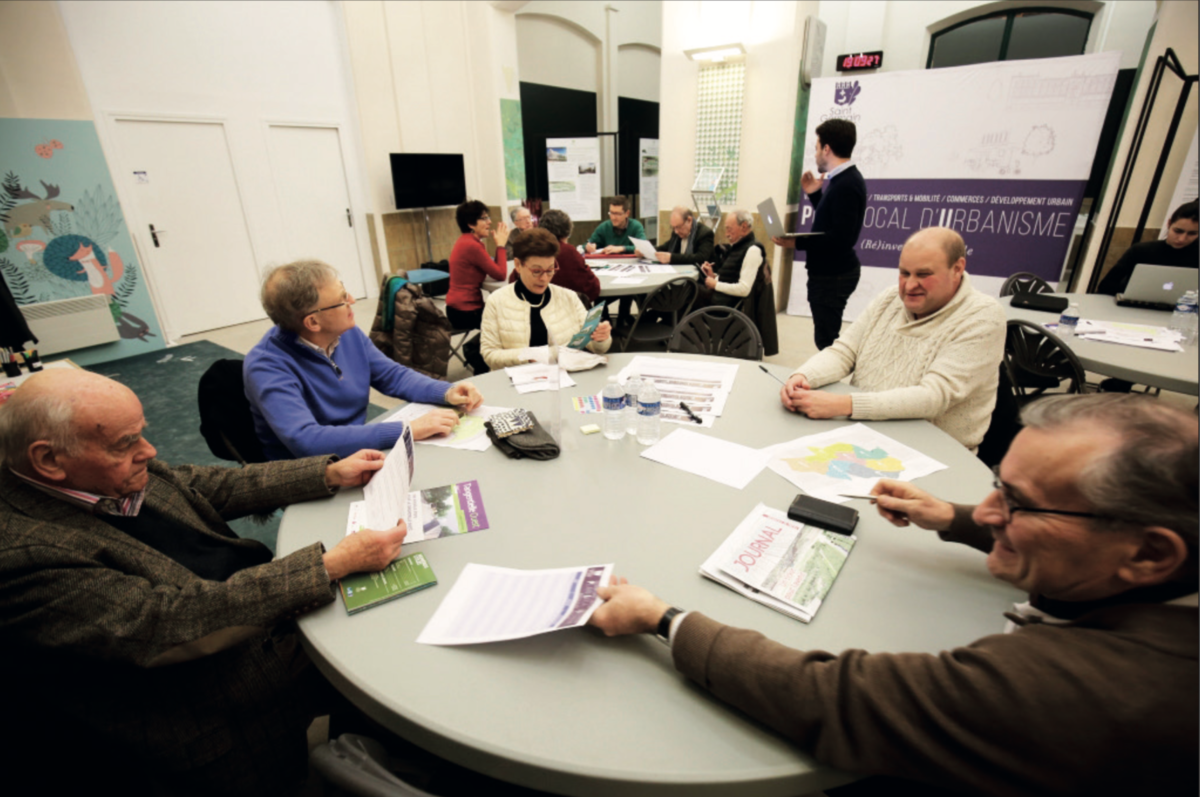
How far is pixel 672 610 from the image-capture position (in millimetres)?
941

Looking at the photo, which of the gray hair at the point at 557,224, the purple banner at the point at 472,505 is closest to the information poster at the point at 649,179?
the gray hair at the point at 557,224

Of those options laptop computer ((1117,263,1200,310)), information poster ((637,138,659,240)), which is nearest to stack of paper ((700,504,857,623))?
laptop computer ((1117,263,1200,310))

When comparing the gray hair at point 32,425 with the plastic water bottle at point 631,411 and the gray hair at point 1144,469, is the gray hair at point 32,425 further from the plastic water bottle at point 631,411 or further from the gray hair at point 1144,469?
the gray hair at point 1144,469

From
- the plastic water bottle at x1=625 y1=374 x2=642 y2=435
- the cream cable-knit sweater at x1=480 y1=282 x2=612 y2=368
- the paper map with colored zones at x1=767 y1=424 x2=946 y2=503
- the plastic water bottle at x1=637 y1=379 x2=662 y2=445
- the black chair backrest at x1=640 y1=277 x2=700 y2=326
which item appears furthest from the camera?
the black chair backrest at x1=640 y1=277 x2=700 y2=326

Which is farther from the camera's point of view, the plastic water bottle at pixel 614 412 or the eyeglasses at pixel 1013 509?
the plastic water bottle at pixel 614 412

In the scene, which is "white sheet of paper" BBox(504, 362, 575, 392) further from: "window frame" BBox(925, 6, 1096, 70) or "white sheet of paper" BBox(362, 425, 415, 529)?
"window frame" BBox(925, 6, 1096, 70)

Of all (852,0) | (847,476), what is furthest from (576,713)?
(852,0)

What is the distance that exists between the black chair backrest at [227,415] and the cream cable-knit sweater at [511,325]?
0.99 meters

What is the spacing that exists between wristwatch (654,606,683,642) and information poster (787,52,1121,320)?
19.3ft

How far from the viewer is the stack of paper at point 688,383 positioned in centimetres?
188

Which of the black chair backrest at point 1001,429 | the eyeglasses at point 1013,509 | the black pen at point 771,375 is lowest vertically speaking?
the black chair backrest at point 1001,429

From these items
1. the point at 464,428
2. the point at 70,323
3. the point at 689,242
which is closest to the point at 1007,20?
the point at 689,242

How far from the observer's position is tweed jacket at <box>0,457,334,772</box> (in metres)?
0.91

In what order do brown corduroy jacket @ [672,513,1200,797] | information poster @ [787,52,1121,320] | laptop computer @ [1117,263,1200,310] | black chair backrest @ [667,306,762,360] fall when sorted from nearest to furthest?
1. brown corduroy jacket @ [672,513,1200,797]
2. black chair backrest @ [667,306,762,360]
3. laptop computer @ [1117,263,1200,310]
4. information poster @ [787,52,1121,320]
